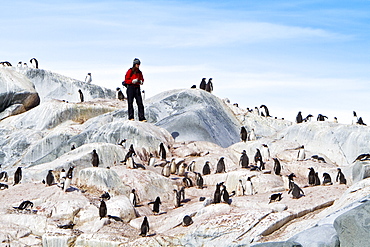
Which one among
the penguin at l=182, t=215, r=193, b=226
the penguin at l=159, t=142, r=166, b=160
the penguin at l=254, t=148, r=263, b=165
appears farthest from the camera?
the penguin at l=159, t=142, r=166, b=160

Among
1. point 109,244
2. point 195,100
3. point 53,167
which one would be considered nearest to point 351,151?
point 195,100

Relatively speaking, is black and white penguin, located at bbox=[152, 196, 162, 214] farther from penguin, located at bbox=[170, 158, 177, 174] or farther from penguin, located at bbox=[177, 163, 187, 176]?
penguin, located at bbox=[170, 158, 177, 174]

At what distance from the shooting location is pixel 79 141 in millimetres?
22078

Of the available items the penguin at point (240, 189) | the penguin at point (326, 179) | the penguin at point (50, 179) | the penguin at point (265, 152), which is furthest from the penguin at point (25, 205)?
the penguin at point (265, 152)

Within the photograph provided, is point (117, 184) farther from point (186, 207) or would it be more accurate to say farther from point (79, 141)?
point (79, 141)

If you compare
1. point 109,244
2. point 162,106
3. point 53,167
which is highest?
point 162,106

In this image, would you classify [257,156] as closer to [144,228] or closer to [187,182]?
[187,182]

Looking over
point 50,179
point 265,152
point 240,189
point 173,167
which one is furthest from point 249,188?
point 50,179

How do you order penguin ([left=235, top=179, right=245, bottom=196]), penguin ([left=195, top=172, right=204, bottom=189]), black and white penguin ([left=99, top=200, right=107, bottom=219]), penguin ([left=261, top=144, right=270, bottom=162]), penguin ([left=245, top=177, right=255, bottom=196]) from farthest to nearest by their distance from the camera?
penguin ([left=261, top=144, right=270, bottom=162]) < penguin ([left=195, top=172, right=204, bottom=189]) < penguin ([left=245, top=177, right=255, bottom=196]) < penguin ([left=235, top=179, right=245, bottom=196]) < black and white penguin ([left=99, top=200, right=107, bottom=219])

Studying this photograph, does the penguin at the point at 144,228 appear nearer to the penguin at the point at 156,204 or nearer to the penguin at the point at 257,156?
the penguin at the point at 156,204

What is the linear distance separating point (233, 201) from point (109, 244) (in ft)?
11.2

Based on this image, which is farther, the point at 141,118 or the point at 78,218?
the point at 141,118

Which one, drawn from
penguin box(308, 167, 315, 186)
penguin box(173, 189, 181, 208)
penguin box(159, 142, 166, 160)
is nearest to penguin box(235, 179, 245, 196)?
penguin box(173, 189, 181, 208)

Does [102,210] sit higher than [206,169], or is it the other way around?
[206,169]
